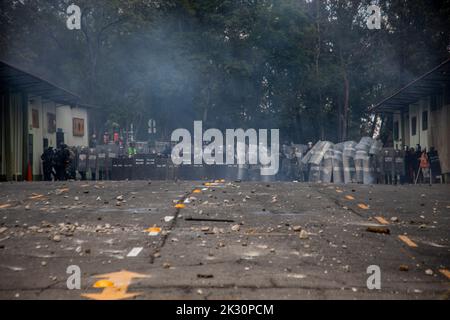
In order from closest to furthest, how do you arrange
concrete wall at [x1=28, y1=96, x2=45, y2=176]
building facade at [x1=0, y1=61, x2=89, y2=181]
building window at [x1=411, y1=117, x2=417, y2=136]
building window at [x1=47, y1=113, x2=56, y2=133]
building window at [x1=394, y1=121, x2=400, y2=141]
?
building facade at [x1=0, y1=61, x2=89, y2=181] → concrete wall at [x1=28, y1=96, x2=45, y2=176] → building window at [x1=47, y1=113, x2=56, y2=133] → building window at [x1=411, y1=117, x2=417, y2=136] → building window at [x1=394, y1=121, x2=400, y2=141]

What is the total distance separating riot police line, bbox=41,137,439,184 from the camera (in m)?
31.4

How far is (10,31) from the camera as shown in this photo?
53812 millimetres

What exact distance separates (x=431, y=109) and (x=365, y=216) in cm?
2406

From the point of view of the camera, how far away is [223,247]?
9.88 m

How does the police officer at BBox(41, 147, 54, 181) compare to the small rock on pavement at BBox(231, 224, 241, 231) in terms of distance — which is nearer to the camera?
the small rock on pavement at BBox(231, 224, 241, 231)

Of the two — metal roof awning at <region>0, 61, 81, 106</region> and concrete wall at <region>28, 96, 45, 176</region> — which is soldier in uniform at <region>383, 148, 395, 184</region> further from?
concrete wall at <region>28, 96, 45, 176</region>

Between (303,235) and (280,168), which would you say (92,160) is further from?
(303,235)

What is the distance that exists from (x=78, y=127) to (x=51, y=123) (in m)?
5.61

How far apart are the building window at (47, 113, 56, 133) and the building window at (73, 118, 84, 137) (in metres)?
4.05

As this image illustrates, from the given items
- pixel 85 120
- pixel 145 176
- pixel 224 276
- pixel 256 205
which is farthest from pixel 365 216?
pixel 85 120

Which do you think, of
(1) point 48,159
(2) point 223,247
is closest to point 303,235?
(2) point 223,247

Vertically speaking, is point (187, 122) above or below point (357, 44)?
below

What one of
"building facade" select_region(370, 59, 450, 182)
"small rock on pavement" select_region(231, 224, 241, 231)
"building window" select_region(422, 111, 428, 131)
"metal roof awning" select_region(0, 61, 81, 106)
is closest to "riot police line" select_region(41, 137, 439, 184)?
"building facade" select_region(370, 59, 450, 182)
